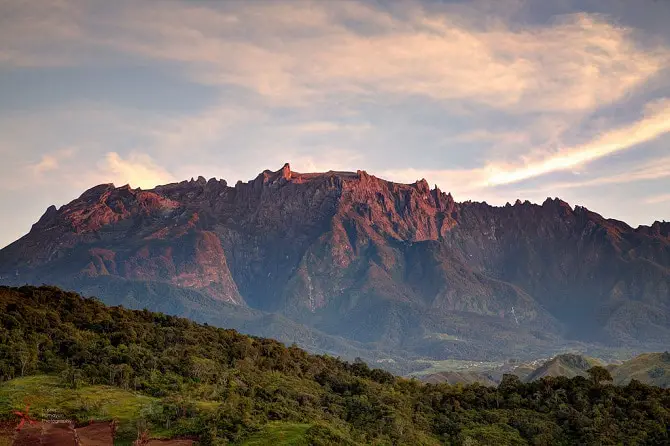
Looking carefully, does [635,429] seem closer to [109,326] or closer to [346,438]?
[346,438]

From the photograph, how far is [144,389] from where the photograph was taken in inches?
4311

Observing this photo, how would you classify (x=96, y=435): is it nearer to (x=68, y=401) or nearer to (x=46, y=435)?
(x=46, y=435)

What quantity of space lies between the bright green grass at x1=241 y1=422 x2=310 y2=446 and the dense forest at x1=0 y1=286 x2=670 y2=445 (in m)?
1.18

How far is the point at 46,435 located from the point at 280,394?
3252 cm

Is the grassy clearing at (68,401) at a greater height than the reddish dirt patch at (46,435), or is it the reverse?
the grassy clearing at (68,401)

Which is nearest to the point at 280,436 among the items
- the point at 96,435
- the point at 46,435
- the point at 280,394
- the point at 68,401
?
the point at 280,394

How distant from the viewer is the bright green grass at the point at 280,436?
86.1 meters

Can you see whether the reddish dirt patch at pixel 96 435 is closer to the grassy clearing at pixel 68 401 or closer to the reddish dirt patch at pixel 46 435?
the reddish dirt patch at pixel 46 435

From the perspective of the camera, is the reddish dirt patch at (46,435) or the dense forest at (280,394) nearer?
the reddish dirt patch at (46,435)

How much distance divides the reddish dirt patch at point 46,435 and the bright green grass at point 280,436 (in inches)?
784

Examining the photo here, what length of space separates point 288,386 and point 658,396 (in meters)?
56.0

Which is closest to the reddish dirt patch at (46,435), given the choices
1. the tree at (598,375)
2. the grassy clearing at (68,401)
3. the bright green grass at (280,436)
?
the grassy clearing at (68,401)

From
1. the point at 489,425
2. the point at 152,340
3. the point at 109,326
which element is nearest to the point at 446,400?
the point at 489,425

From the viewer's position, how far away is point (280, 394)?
10900cm
